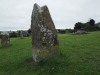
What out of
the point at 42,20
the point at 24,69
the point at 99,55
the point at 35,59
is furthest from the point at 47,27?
the point at 99,55

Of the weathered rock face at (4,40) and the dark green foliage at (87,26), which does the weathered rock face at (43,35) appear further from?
the dark green foliage at (87,26)

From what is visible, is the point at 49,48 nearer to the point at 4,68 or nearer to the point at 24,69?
the point at 24,69

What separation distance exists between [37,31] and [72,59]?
2.42m

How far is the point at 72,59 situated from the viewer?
1224 cm

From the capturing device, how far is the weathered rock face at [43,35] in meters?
12.0

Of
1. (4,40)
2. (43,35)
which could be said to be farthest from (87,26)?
(43,35)

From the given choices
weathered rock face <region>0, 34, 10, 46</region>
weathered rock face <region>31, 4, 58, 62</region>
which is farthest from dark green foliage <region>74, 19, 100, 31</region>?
weathered rock face <region>31, 4, 58, 62</region>

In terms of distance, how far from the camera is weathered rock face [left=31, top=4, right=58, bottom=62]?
12.0 metres

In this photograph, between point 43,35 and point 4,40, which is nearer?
point 43,35

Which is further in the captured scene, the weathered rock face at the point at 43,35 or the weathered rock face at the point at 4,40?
the weathered rock face at the point at 4,40

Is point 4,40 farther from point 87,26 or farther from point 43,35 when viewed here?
point 87,26

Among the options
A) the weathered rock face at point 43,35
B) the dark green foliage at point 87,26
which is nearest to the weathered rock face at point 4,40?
the weathered rock face at point 43,35

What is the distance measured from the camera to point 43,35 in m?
12.1

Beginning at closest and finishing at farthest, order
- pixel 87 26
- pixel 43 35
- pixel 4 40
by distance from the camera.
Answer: pixel 43 35
pixel 4 40
pixel 87 26
